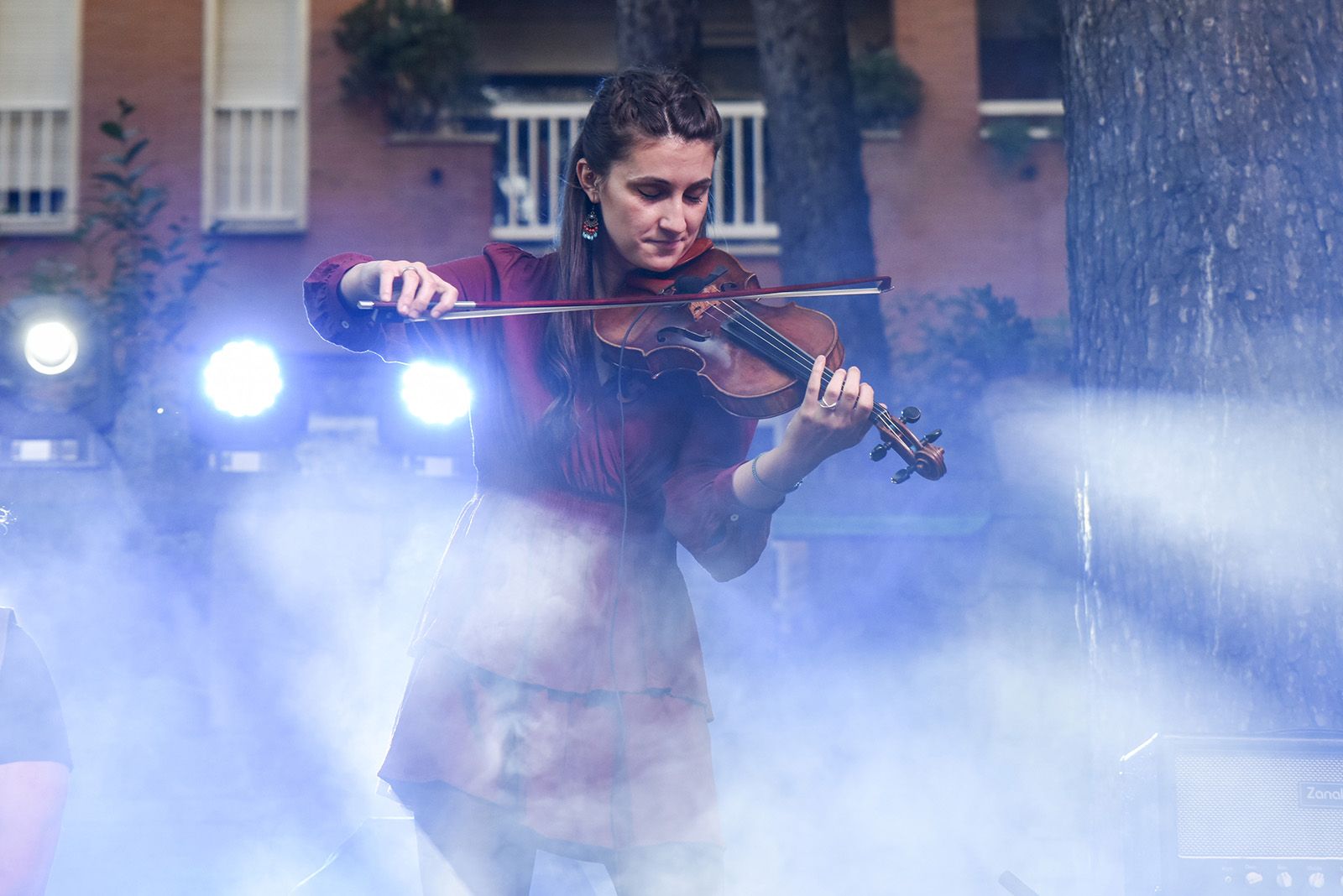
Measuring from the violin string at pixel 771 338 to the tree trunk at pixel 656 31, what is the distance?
3666 mm

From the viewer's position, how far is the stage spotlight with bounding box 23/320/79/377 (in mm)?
4633

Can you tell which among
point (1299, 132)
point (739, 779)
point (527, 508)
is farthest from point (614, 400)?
point (739, 779)

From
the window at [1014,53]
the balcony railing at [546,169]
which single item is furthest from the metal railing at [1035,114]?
the balcony railing at [546,169]

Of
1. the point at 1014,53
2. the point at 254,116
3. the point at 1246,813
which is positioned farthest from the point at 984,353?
the point at 254,116

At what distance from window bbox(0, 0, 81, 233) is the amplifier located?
8858 mm

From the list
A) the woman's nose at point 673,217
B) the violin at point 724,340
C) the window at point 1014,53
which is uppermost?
the window at point 1014,53

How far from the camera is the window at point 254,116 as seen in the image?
896 cm

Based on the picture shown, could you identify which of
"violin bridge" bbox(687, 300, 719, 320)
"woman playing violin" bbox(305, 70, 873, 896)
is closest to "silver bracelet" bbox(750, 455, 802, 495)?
"woman playing violin" bbox(305, 70, 873, 896)

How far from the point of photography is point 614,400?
1.75 metres

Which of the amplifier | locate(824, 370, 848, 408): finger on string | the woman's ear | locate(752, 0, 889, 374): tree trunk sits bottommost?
the amplifier

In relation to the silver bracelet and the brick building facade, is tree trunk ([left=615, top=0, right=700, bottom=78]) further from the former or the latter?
the silver bracelet

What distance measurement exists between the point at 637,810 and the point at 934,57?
8240 mm

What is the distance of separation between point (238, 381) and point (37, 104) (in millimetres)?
5643

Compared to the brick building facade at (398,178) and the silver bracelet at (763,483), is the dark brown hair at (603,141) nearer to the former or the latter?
the silver bracelet at (763,483)
